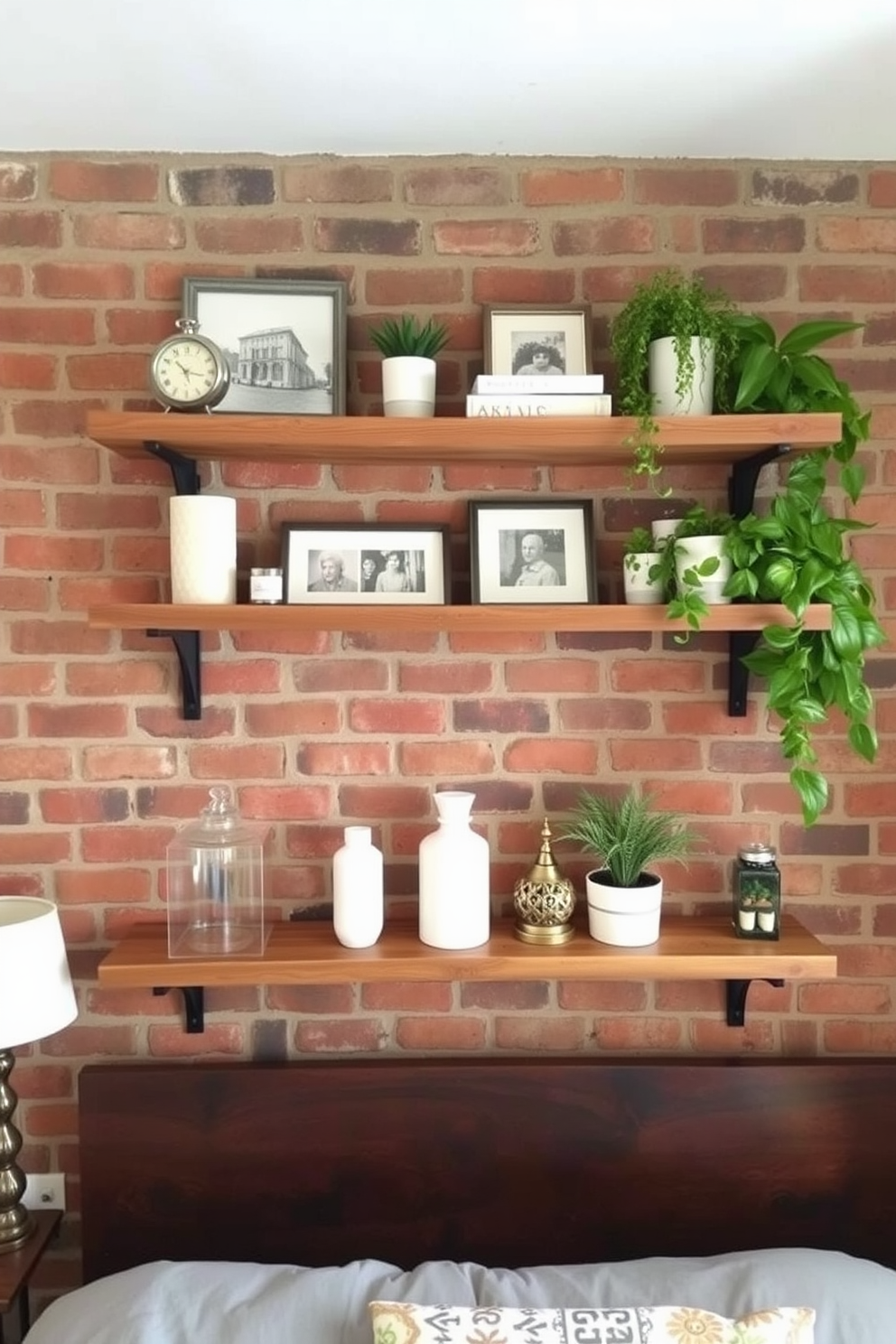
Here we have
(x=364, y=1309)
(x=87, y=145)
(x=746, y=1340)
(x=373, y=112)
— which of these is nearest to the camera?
(x=746, y=1340)

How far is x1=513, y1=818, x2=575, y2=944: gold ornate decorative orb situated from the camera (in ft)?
5.34

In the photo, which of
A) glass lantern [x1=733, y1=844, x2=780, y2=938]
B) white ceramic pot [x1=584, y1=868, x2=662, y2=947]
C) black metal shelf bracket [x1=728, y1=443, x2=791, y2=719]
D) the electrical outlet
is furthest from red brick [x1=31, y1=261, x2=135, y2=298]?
the electrical outlet

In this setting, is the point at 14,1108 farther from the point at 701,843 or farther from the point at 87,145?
the point at 87,145

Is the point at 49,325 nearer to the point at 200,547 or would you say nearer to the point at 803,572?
the point at 200,547

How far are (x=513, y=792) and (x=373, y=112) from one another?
3.65 feet

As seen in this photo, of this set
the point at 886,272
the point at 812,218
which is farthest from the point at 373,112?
the point at 886,272

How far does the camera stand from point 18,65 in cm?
142

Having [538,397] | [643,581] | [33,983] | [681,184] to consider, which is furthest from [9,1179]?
[681,184]

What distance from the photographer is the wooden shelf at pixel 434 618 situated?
Answer: 150 centimetres

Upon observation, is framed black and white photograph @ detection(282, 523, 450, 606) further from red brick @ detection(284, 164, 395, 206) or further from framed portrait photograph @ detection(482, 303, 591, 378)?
red brick @ detection(284, 164, 395, 206)

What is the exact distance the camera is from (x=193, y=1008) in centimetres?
171

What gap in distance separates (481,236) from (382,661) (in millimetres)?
735

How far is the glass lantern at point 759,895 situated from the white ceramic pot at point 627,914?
0.46ft

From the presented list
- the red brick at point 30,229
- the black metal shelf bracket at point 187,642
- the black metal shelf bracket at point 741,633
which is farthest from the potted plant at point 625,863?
the red brick at point 30,229
